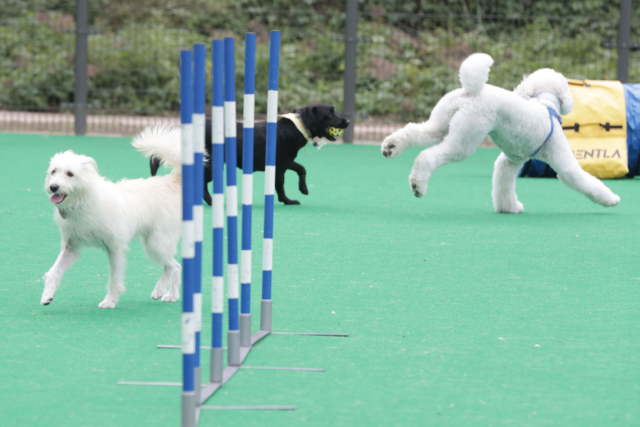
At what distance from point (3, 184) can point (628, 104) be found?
659cm

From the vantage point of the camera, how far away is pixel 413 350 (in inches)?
120

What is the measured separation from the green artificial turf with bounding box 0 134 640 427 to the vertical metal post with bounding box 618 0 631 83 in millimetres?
7286

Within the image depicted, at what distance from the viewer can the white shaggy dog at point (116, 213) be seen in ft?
11.7

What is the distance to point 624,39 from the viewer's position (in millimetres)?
12914

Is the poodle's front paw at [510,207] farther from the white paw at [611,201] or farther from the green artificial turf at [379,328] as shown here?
the white paw at [611,201]

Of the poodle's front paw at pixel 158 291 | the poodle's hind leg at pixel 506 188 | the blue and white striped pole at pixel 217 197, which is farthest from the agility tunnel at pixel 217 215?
the poodle's hind leg at pixel 506 188

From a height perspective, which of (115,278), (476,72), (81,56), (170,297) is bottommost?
(170,297)

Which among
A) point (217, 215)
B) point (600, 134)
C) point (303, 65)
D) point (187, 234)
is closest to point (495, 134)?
point (600, 134)

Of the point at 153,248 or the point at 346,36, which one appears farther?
the point at 346,36

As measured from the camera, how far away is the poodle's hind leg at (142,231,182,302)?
383cm

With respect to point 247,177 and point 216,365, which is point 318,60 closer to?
point 247,177

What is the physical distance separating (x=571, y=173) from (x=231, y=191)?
4.48m

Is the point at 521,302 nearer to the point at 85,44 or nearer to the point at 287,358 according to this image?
the point at 287,358

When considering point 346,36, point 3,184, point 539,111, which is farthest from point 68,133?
point 539,111
